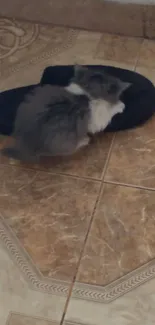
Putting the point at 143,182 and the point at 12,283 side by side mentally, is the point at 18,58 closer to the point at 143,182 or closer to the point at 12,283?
the point at 143,182

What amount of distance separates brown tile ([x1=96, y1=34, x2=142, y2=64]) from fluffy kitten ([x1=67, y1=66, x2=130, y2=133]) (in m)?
0.30

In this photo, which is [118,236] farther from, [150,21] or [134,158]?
[150,21]

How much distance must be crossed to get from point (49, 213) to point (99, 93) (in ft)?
1.16

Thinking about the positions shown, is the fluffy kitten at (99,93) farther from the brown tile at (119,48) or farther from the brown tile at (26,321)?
the brown tile at (26,321)

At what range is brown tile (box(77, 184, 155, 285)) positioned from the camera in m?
1.18

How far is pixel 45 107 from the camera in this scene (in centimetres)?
133

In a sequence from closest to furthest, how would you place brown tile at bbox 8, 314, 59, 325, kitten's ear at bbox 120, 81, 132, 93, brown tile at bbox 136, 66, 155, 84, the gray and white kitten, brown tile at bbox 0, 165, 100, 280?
brown tile at bbox 8, 314, 59, 325, brown tile at bbox 0, 165, 100, 280, the gray and white kitten, kitten's ear at bbox 120, 81, 132, 93, brown tile at bbox 136, 66, 155, 84

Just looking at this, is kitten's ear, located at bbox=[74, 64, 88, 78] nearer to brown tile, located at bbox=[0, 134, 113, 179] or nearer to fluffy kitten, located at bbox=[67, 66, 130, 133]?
fluffy kitten, located at bbox=[67, 66, 130, 133]

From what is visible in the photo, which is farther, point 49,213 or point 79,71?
Result: point 79,71

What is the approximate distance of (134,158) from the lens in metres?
1.42

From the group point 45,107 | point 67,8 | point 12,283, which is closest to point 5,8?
point 67,8

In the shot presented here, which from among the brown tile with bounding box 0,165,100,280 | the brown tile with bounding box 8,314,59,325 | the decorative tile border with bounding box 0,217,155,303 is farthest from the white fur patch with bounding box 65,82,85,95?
the brown tile with bounding box 8,314,59,325

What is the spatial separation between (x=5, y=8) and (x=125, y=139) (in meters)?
0.78

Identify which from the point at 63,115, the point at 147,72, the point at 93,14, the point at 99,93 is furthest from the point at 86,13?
the point at 63,115
